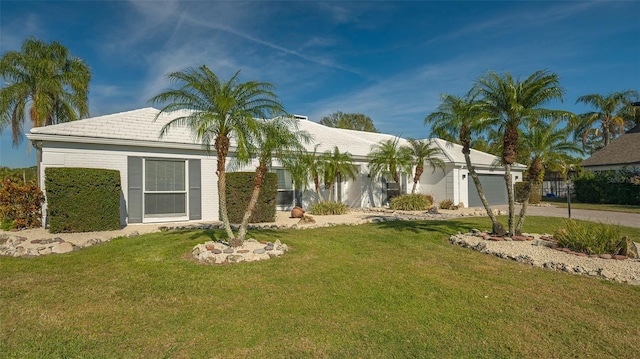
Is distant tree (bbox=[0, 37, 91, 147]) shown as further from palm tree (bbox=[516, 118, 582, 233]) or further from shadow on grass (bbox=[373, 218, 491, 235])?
palm tree (bbox=[516, 118, 582, 233])

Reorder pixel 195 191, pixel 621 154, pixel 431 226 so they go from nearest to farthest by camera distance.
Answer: pixel 431 226 → pixel 195 191 → pixel 621 154

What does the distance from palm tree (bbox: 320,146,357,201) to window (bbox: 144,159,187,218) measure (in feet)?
20.6

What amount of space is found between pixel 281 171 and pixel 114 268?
10.1 metres

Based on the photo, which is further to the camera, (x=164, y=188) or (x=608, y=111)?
(x=608, y=111)

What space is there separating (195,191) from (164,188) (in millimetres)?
1088

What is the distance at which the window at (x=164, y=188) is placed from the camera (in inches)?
488

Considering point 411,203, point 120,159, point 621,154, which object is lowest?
point 411,203

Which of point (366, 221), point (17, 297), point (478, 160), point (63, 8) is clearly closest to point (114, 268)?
point (17, 297)

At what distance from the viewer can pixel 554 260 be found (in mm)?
6973

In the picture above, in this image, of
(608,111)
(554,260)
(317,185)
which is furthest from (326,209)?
(608,111)

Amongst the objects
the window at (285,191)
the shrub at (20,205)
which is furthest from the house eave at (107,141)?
the window at (285,191)

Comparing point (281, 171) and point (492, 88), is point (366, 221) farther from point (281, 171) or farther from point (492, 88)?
point (492, 88)

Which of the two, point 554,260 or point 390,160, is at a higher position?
point 390,160

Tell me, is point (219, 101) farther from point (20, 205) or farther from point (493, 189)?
point (493, 189)
